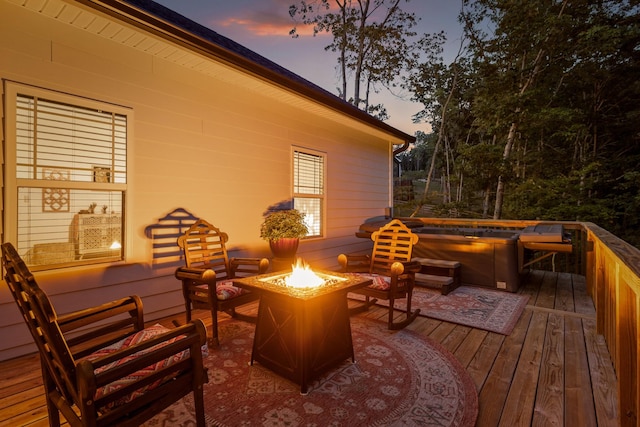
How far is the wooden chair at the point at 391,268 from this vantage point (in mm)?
3264

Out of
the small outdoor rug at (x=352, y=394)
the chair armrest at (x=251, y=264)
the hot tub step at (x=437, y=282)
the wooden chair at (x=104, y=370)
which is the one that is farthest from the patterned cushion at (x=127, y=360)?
the hot tub step at (x=437, y=282)

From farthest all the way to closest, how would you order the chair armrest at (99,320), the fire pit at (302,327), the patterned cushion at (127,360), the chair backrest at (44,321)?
the fire pit at (302,327)
the chair armrest at (99,320)
the patterned cushion at (127,360)
the chair backrest at (44,321)

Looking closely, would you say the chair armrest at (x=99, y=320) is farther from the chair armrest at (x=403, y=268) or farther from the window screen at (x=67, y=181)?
the chair armrest at (x=403, y=268)

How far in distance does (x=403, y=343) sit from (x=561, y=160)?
11.0 meters

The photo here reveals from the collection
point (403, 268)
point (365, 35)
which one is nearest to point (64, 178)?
point (403, 268)

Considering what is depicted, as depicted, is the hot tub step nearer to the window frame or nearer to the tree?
Result: the window frame

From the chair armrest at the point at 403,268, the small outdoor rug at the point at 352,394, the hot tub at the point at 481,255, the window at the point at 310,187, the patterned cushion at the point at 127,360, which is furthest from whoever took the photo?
the window at the point at 310,187

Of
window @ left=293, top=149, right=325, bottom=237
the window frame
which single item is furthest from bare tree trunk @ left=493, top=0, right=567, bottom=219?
window @ left=293, top=149, right=325, bottom=237

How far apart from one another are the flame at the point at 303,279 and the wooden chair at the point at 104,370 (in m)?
1.06

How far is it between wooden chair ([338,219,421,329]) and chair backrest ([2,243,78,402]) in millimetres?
2555

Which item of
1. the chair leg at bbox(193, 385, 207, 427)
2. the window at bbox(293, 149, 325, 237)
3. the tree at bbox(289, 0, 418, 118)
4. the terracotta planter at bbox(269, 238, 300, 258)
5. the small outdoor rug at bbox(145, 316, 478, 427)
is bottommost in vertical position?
the small outdoor rug at bbox(145, 316, 478, 427)

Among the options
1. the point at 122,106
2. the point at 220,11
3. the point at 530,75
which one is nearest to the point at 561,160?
the point at 530,75

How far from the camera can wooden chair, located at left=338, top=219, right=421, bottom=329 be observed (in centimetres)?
326

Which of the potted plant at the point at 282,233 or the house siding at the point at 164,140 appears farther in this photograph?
the potted plant at the point at 282,233
